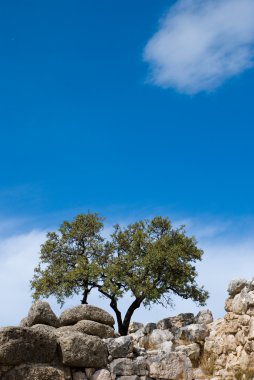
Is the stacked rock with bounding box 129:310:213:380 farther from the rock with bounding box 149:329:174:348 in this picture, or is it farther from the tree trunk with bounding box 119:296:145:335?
the tree trunk with bounding box 119:296:145:335

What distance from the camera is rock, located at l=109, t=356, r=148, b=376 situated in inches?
683

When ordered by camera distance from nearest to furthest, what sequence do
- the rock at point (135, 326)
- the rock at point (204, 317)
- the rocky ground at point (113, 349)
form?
the rocky ground at point (113, 349) < the rock at point (204, 317) < the rock at point (135, 326)

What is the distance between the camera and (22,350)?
48.0 ft

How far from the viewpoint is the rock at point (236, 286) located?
80.3 feet

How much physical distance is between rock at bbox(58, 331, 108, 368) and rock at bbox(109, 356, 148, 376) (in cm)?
93

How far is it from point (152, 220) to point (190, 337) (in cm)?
2109

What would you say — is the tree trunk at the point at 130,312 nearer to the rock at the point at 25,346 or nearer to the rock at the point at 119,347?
the rock at the point at 119,347

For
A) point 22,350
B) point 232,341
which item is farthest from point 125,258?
point 22,350

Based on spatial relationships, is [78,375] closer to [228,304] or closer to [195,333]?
[228,304]

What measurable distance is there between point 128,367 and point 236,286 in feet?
28.0

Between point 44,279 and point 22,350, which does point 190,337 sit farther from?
point 44,279

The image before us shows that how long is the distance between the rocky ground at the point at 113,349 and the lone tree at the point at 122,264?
13708mm

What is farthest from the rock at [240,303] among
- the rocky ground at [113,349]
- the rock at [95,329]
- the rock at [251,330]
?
the rock at [95,329]

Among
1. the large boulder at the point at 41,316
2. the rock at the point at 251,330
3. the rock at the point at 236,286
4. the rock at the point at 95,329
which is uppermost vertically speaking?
the rock at the point at 236,286
